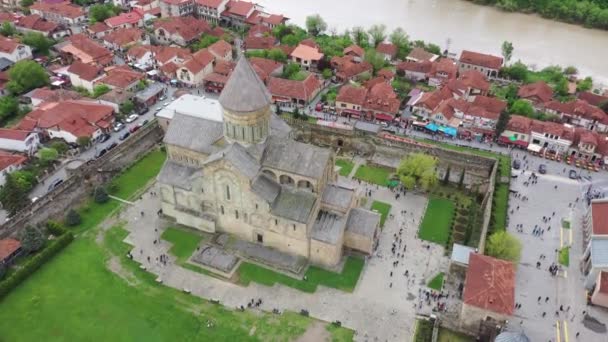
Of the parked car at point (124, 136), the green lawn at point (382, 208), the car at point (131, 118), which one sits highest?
the car at point (131, 118)

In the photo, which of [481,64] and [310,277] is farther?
[481,64]

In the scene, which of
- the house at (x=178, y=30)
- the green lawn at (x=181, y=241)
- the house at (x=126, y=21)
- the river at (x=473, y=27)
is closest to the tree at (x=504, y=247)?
the green lawn at (x=181, y=241)

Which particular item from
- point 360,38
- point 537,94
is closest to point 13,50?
point 360,38

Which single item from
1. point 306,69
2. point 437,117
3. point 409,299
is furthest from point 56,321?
point 306,69

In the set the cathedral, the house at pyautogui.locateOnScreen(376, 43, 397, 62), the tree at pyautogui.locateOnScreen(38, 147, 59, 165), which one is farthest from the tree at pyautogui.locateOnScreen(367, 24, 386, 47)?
the tree at pyautogui.locateOnScreen(38, 147, 59, 165)

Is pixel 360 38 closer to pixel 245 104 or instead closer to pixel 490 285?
pixel 245 104

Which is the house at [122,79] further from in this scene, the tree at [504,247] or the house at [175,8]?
the tree at [504,247]

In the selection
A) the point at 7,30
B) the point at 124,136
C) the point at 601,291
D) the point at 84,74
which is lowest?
the point at 124,136
